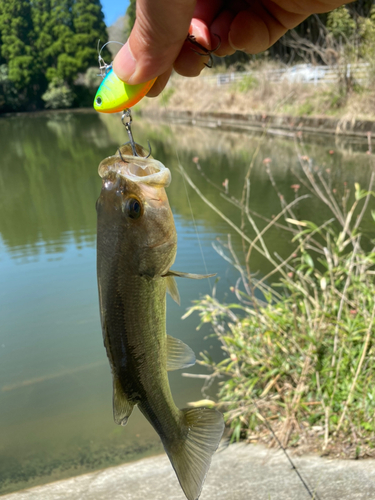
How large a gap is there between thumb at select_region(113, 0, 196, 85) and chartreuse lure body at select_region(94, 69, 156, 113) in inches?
1.0

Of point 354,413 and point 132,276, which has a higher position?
point 132,276

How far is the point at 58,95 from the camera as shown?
32.9 meters

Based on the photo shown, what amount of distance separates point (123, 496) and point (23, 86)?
88.1 ft

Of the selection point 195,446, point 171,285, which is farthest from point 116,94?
point 195,446

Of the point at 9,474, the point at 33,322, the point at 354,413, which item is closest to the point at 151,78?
the point at 354,413

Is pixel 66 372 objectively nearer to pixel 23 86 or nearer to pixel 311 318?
Answer: pixel 311 318

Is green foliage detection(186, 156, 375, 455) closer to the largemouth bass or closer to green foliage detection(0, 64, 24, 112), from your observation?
the largemouth bass

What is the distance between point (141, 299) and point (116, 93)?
64cm

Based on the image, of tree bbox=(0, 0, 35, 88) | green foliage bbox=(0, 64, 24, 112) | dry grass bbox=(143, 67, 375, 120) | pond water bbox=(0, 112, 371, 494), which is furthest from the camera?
green foliage bbox=(0, 64, 24, 112)

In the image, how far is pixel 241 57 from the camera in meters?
27.2

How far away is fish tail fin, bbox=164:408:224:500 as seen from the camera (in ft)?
3.84

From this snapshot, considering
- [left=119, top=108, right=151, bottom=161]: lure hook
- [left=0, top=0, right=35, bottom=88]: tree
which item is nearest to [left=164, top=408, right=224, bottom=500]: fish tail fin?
[left=119, top=108, right=151, bottom=161]: lure hook

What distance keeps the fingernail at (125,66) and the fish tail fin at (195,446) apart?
3.28ft

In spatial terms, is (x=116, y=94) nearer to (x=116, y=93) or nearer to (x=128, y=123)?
(x=116, y=93)
